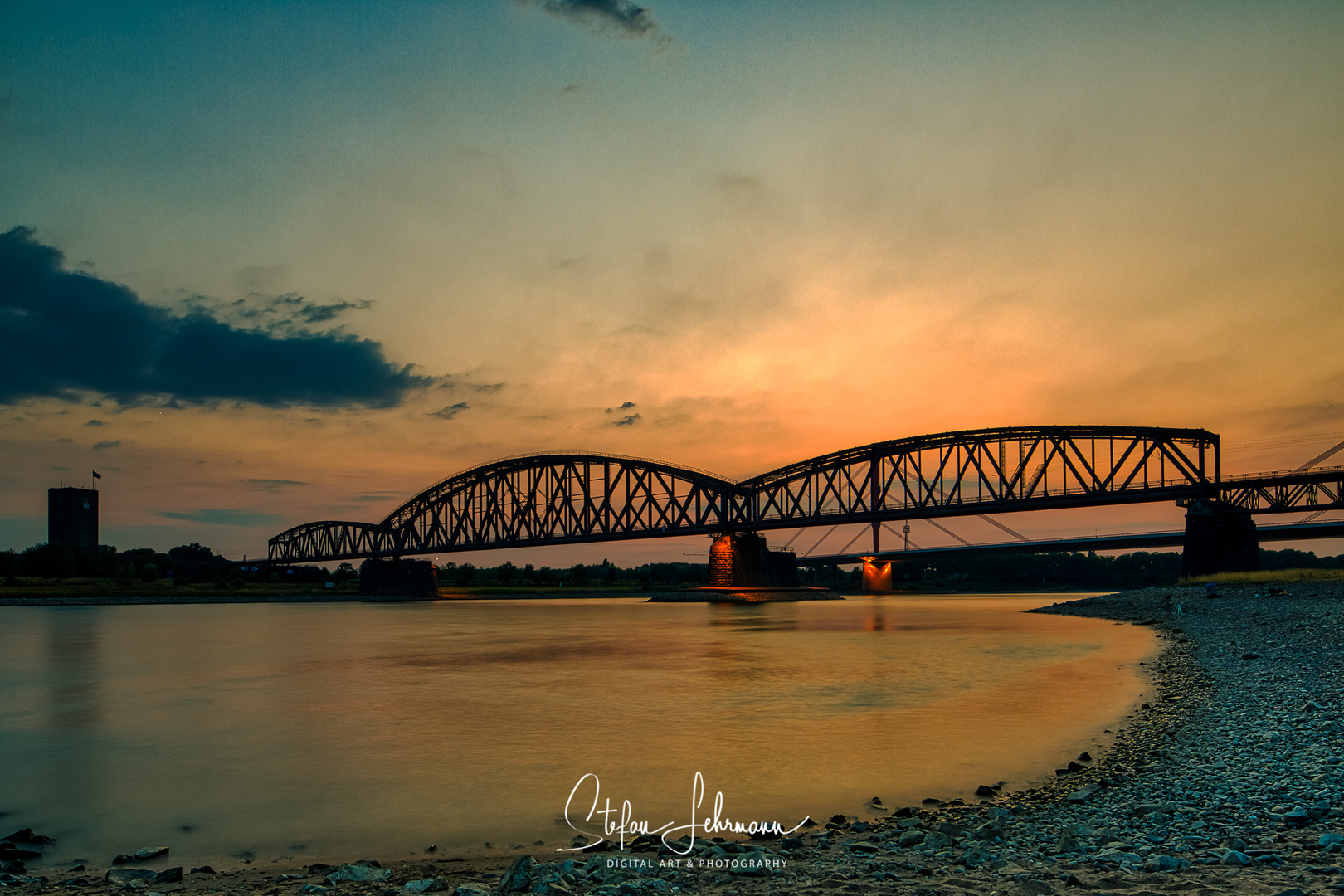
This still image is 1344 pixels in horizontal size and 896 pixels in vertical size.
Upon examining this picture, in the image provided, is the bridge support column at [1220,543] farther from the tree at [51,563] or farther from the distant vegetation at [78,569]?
the tree at [51,563]

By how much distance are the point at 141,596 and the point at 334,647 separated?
294 feet

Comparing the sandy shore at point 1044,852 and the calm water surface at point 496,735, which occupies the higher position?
the sandy shore at point 1044,852

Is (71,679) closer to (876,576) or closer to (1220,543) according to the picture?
(1220,543)

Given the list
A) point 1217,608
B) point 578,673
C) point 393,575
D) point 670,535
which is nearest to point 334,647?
point 578,673

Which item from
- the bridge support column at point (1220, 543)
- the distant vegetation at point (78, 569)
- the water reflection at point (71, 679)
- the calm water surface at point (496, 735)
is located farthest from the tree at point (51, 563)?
the bridge support column at point (1220, 543)

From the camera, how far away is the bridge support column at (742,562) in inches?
4707

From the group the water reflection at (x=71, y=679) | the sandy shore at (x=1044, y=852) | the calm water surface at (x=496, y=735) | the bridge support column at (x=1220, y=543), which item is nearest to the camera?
the sandy shore at (x=1044, y=852)

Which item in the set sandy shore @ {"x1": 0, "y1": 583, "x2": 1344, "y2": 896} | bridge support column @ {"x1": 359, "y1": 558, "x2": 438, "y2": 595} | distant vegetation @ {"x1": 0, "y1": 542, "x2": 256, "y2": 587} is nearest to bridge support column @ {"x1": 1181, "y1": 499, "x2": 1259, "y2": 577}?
sandy shore @ {"x1": 0, "y1": 583, "x2": 1344, "y2": 896}

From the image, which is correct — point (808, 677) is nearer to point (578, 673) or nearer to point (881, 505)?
point (578, 673)

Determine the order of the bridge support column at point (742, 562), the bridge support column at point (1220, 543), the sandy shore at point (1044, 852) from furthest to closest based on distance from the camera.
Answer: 1. the bridge support column at point (742, 562)
2. the bridge support column at point (1220, 543)
3. the sandy shore at point (1044, 852)

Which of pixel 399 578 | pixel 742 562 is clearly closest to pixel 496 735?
pixel 742 562

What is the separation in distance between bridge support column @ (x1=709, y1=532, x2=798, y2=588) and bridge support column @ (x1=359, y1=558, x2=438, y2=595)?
62.0m

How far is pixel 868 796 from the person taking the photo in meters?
11.1

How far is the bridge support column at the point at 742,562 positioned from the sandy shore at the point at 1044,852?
10755 cm
